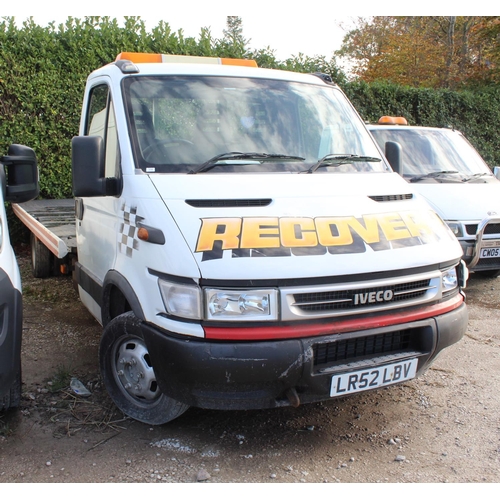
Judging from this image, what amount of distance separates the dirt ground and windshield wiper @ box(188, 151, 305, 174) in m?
1.56

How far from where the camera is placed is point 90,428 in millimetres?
3281

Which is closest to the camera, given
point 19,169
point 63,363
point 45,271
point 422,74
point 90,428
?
point 90,428

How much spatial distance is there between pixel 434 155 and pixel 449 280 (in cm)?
439

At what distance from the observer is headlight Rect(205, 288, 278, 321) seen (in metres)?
2.65

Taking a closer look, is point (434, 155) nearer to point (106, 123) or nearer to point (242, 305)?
point (106, 123)

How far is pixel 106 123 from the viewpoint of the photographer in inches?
150

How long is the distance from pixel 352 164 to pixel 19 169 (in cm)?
222

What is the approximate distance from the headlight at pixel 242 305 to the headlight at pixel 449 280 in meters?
1.14

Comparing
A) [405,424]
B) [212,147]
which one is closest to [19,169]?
[212,147]

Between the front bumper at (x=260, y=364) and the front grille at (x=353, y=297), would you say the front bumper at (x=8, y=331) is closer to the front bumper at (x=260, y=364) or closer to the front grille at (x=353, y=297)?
the front bumper at (x=260, y=364)

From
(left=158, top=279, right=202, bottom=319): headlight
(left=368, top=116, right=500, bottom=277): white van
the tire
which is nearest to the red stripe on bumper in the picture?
(left=158, top=279, right=202, bottom=319): headlight

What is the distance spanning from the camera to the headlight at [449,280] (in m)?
3.19

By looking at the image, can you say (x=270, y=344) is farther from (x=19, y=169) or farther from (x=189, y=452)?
(x=19, y=169)

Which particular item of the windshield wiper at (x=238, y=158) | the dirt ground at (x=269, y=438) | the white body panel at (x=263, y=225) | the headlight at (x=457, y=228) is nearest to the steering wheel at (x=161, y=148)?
the white body panel at (x=263, y=225)
